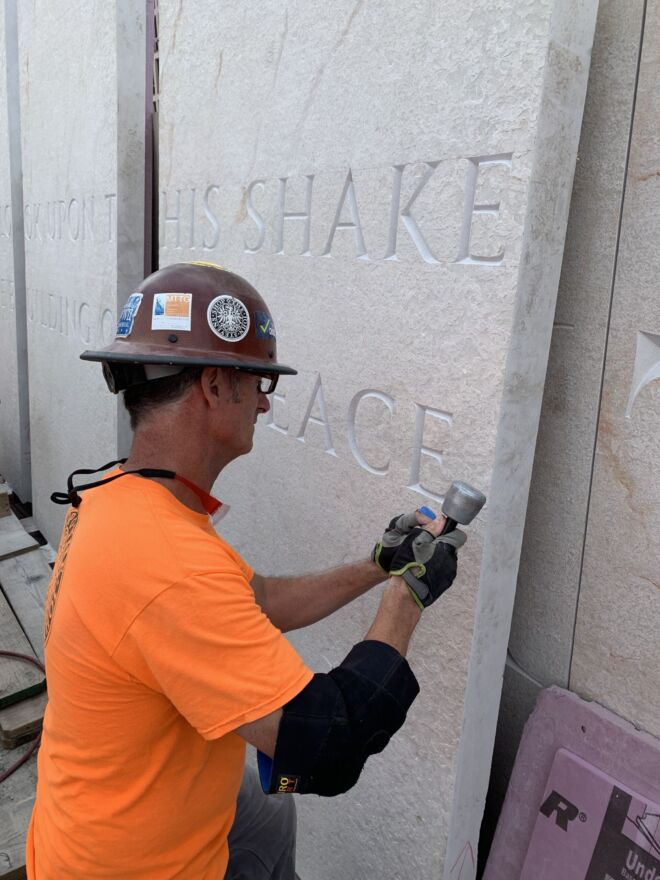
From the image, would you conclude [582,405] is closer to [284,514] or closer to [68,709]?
[284,514]

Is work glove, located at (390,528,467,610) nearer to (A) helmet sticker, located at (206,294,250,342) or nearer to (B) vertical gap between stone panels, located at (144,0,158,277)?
(A) helmet sticker, located at (206,294,250,342)

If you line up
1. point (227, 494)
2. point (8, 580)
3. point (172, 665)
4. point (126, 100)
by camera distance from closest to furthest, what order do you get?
point (172, 665), point (227, 494), point (126, 100), point (8, 580)

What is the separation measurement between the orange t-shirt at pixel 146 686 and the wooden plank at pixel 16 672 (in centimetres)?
159

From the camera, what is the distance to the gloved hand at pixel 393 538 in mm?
1725

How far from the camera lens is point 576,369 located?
6.08ft

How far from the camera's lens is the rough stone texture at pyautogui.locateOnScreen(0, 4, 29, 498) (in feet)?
19.0

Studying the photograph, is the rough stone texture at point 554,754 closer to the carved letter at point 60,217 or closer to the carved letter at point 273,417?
the carved letter at point 273,417

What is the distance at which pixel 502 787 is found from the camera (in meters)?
2.16

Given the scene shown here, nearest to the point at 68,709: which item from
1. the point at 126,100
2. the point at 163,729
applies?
the point at 163,729

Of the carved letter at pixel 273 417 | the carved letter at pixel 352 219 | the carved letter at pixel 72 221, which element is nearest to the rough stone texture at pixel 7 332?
the carved letter at pixel 72 221

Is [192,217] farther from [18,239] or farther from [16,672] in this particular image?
[18,239]

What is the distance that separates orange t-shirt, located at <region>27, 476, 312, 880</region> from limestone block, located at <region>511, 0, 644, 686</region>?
925 millimetres

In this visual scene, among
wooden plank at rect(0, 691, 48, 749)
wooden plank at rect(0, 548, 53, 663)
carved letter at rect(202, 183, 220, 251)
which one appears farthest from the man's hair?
wooden plank at rect(0, 548, 53, 663)

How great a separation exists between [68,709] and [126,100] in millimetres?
3421
